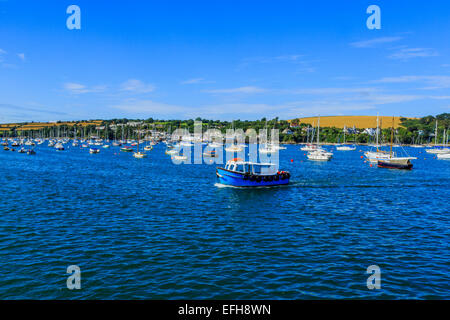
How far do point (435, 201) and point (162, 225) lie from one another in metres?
37.0

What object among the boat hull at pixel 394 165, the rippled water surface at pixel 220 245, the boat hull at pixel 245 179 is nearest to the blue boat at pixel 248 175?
the boat hull at pixel 245 179

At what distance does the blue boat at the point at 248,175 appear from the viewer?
1981 inches

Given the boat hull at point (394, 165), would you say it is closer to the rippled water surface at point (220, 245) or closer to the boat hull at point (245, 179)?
the rippled water surface at point (220, 245)

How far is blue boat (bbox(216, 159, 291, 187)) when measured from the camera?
50312 mm

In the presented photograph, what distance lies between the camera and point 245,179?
165 ft

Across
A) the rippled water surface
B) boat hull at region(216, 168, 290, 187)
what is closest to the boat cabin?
boat hull at region(216, 168, 290, 187)

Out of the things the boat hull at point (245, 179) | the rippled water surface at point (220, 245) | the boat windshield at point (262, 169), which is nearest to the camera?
the rippled water surface at point (220, 245)

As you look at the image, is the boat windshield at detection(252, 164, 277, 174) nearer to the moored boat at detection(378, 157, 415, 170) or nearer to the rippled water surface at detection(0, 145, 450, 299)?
the rippled water surface at detection(0, 145, 450, 299)

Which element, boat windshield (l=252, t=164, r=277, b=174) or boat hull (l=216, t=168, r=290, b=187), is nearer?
boat hull (l=216, t=168, r=290, b=187)

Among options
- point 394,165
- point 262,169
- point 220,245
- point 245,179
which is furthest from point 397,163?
point 220,245

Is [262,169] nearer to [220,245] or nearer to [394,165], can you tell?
[220,245]
